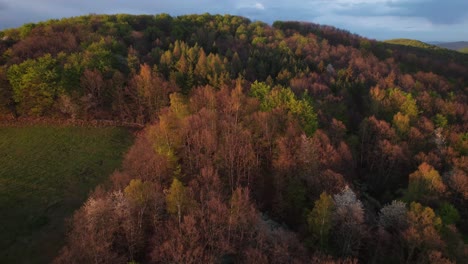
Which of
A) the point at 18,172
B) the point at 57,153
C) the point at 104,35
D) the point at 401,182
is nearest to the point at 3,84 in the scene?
the point at 57,153

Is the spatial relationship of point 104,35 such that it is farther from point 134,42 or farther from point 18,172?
point 18,172

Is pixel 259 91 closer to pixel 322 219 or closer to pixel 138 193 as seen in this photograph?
pixel 322 219

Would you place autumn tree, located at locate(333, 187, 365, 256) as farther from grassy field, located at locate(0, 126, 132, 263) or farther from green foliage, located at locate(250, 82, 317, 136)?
grassy field, located at locate(0, 126, 132, 263)

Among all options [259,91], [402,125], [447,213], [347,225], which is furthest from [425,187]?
Answer: [259,91]

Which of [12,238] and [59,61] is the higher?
[59,61]

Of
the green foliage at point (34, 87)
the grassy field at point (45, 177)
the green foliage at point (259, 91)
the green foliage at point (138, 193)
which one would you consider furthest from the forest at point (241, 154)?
the grassy field at point (45, 177)

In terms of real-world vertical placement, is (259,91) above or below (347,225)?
above
